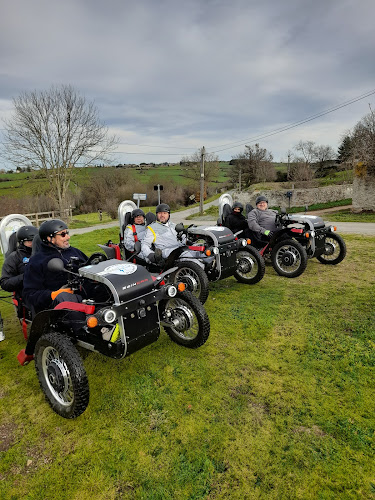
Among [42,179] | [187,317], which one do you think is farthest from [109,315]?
[42,179]

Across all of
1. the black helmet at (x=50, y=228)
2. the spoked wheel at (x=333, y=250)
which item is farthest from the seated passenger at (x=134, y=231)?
the spoked wheel at (x=333, y=250)

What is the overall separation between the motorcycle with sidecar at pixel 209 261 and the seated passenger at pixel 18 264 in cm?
179

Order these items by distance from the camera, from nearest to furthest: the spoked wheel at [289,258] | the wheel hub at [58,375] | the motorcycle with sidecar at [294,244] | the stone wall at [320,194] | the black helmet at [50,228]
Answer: the wheel hub at [58,375]
the black helmet at [50,228]
the spoked wheel at [289,258]
the motorcycle with sidecar at [294,244]
the stone wall at [320,194]

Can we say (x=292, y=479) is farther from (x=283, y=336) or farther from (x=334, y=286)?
(x=334, y=286)

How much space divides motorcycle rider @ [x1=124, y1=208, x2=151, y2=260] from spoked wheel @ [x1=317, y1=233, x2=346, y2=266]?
168 inches

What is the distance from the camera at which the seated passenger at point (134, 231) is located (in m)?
5.97

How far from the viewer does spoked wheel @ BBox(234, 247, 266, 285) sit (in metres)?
5.57

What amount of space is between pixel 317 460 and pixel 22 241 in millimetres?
4152

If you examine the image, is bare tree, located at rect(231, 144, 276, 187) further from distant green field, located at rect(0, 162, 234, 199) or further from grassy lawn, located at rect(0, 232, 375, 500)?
grassy lawn, located at rect(0, 232, 375, 500)

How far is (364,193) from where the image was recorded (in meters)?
15.6

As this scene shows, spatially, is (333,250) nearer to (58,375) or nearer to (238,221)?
(238,221)

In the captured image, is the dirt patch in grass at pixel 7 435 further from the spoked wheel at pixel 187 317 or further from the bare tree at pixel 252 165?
the bare tree at pixel 252 165

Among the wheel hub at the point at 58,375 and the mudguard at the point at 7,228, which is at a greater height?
the mudguard at the point at 7,228

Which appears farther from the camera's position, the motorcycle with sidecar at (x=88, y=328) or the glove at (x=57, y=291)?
the glove at (x=57, y=291)
